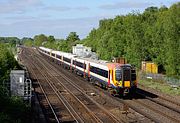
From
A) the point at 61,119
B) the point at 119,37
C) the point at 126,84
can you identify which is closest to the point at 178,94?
the point at 126,84

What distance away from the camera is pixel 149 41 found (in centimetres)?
5450

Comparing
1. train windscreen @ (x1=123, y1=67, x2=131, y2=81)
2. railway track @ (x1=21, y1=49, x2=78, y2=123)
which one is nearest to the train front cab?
train windscreen @ (x1=123, y1=67, x2=131, y2=81)

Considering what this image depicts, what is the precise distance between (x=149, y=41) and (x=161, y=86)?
14811 millimetres

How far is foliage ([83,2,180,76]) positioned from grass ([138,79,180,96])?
194cm

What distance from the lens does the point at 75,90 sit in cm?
3988

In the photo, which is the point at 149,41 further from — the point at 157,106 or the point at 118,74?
Answer: the point at 157,106

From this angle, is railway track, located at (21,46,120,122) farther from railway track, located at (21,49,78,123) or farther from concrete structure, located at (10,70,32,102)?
concrete structure, located at (10,70,32,102)

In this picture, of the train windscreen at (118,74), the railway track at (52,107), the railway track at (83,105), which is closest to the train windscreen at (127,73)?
the train windscreen at (118,74)

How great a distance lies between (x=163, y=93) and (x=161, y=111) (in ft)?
29.2

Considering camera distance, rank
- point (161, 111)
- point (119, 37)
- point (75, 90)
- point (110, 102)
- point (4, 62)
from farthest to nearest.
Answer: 1. point (119, 37)
2. point (75, 90)
3. point (4, 62)
4. point (110, 102)
5. point (161, 111)

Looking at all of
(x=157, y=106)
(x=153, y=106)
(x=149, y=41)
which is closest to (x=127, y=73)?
(x=153, y=106)

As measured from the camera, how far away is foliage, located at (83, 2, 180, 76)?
42875 millimetres

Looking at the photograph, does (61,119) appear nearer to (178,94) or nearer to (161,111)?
(161,111)

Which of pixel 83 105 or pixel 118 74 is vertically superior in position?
pixel 118 74
